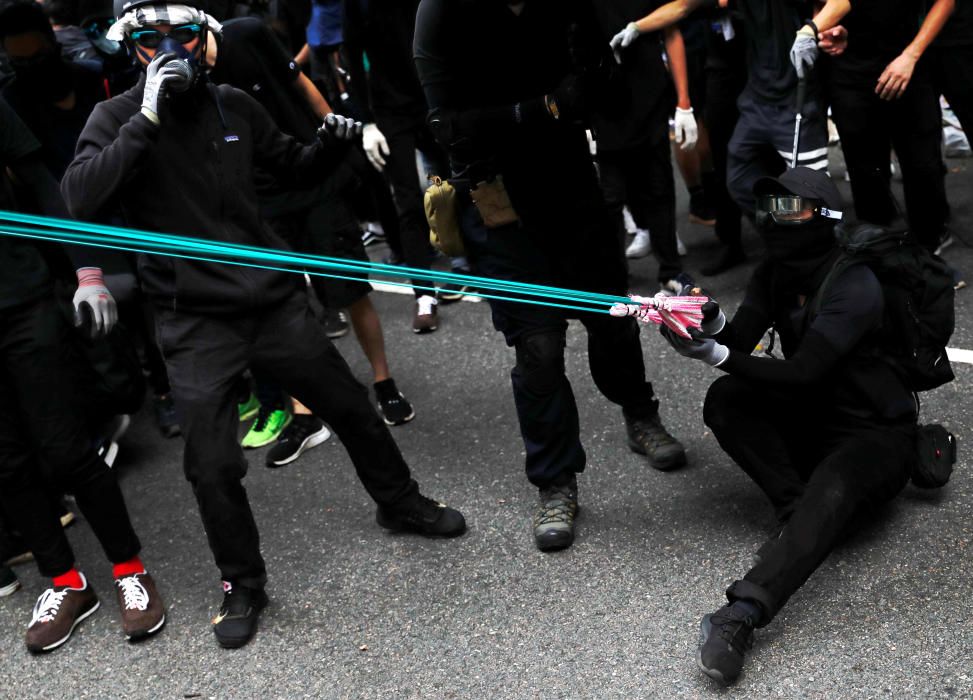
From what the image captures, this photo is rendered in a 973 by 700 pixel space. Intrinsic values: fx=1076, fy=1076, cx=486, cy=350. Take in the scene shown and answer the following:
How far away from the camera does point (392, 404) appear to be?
515 cm

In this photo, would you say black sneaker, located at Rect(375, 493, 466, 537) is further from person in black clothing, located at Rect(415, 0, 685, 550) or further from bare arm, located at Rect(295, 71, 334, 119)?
bare arm, located at Rect(295, 71, 334, 119)

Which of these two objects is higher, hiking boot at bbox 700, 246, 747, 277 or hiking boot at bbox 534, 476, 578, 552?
hiking boot at bbox 534, 476, 578, 552

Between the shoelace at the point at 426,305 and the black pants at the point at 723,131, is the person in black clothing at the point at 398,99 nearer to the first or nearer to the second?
the shoelace at the point at 426,305

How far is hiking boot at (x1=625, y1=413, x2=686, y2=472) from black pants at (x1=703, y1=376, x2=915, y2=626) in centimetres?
53

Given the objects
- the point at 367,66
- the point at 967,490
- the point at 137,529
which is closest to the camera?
the point at 967,490

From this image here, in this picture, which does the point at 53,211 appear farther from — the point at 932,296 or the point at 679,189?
the point at 679,189

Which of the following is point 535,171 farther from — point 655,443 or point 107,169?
point 107,169

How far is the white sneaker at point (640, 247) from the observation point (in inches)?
261

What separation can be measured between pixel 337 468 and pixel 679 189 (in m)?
4.03

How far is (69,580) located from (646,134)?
11.2ft

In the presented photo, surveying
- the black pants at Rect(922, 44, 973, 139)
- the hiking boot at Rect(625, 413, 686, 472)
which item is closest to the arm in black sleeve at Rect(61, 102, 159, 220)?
the hiking boot at Rect(625, 413, 686, 472)

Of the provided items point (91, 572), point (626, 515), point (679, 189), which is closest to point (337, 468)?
point (91, 572)

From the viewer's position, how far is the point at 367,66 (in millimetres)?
5801

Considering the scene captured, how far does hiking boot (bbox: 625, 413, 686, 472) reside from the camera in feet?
13.9
